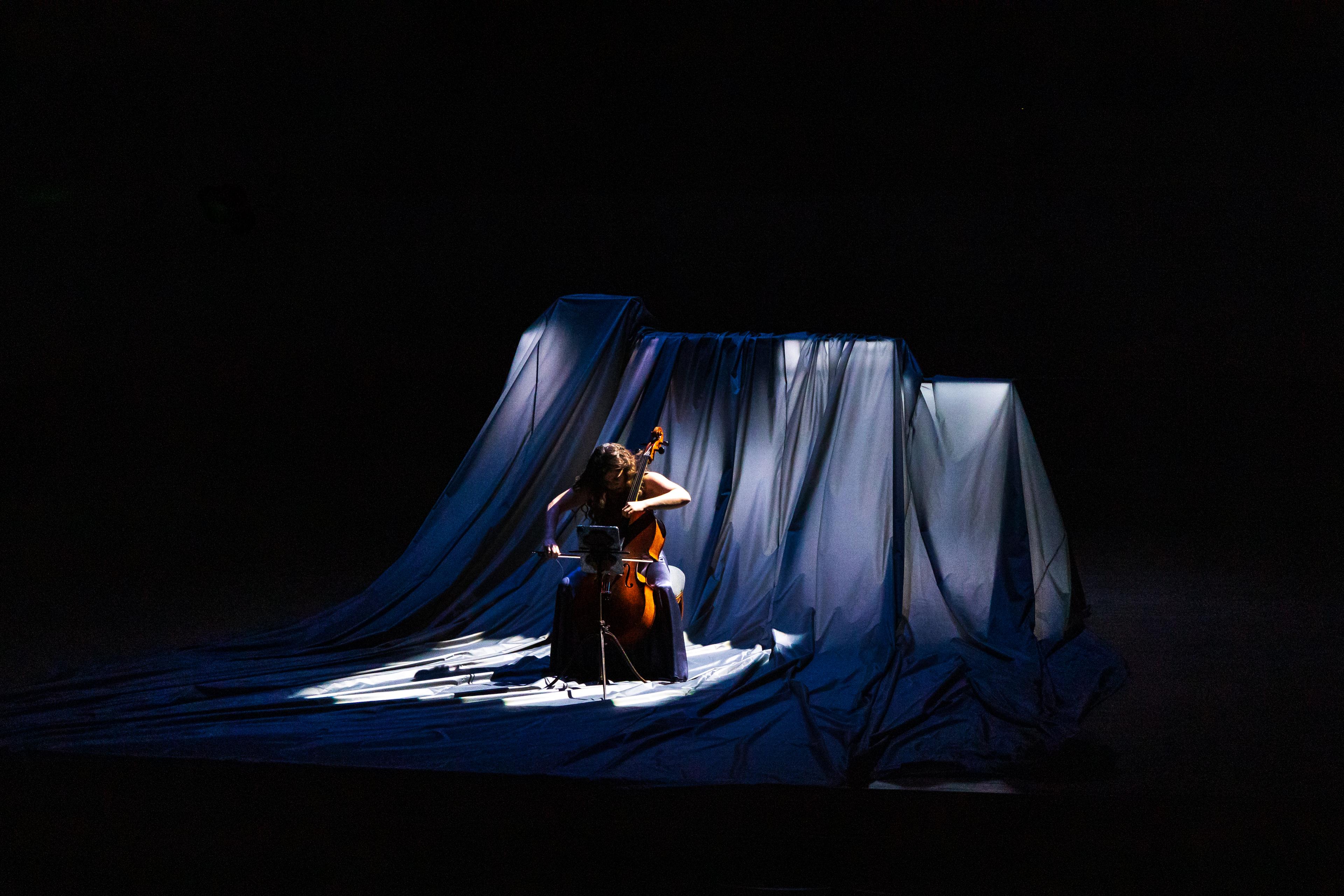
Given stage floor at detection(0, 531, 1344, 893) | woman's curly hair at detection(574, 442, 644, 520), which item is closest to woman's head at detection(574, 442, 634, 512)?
Answer: woman's curly hair at detection(574, 442, 644, 520)

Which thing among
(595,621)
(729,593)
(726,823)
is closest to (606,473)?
(595,621)

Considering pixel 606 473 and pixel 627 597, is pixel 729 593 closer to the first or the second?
pixel 627 597

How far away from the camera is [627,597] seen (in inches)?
132

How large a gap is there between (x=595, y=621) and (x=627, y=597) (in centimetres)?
13

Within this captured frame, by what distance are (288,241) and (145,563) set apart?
2.04m

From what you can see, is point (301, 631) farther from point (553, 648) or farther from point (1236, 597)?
point (1236, 597)

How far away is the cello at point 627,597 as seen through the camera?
3350mm

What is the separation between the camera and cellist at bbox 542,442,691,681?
3.38 metres

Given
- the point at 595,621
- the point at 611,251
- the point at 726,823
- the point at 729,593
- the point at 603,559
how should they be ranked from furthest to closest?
the point at 611,251, the point at 729,593, the point at 595,621, the point at 603,559, the point at 726,823

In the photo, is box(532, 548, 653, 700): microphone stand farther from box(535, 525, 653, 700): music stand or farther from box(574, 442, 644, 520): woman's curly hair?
box(574, 442, 644, 520): woman's curly hair

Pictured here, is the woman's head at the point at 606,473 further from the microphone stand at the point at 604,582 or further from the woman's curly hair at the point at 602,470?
the microphone stand at the point at 604,582

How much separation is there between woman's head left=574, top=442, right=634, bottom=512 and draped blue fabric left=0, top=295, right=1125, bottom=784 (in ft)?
2.05

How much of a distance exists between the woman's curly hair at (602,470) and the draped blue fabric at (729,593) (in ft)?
1.94

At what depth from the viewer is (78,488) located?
6180 millimetres
